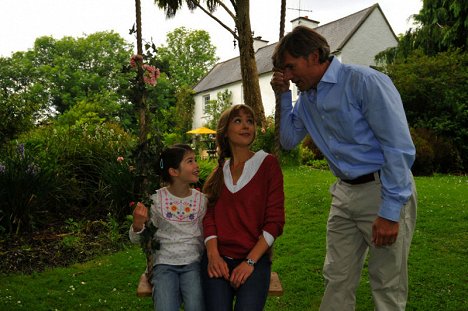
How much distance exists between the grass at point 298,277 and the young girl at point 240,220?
1.67m

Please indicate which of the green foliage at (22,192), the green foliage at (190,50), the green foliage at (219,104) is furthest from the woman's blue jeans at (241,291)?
the green foliage at (190,50)

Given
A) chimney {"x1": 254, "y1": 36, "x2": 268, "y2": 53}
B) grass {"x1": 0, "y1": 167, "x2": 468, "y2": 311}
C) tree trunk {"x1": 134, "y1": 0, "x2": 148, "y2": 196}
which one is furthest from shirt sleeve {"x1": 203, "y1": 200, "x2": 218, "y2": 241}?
chimney {"x1": 254, "y1": 36, "x2": 268, "y2": 53}

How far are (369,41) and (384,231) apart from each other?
21799mm

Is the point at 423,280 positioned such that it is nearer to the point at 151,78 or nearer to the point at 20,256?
the point at 151,78

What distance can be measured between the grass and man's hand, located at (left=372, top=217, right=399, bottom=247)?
1.97 m

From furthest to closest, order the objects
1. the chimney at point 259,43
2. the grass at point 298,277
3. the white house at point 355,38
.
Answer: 1. the chimney at point 259,43
2. the white house at point 355,38
3. the grass at point 298,277

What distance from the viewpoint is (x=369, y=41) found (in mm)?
22297

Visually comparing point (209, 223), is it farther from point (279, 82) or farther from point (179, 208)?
point (279, 82)

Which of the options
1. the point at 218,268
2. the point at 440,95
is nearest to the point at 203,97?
the point at 440,95

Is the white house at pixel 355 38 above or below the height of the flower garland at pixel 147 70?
above

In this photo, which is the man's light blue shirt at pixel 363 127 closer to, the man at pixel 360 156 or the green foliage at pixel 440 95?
the man at pixel 360 156

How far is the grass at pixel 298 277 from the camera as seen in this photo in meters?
4.08

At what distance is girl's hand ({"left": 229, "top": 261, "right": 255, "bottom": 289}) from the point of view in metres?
2.41

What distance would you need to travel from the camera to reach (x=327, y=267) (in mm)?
2598
